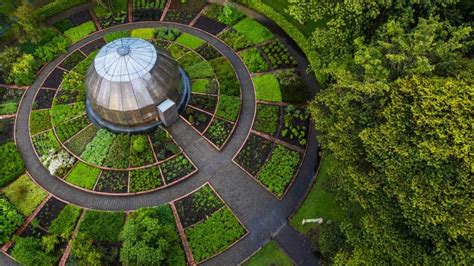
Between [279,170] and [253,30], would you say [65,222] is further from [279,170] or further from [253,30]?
[253,30]

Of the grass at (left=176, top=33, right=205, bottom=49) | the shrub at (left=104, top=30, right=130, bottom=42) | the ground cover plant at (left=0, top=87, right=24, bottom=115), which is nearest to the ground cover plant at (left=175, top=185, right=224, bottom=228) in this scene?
the grass at (left=176, top=33, right=205, bottom=49)

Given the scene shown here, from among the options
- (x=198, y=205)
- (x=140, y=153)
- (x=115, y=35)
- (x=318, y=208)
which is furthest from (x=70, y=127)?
(x=318, y=208)

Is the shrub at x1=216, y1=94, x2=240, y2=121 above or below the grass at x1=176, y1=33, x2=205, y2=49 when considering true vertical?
below

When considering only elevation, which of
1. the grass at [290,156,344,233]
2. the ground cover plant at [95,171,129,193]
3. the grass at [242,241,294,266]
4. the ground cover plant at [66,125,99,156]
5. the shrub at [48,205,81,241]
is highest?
the ground cover plant at [66,125,99,156]

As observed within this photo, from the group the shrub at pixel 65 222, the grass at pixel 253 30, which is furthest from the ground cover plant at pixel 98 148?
the grass at pixel 253 30

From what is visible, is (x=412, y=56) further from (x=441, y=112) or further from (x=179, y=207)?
(x=179, y=207)

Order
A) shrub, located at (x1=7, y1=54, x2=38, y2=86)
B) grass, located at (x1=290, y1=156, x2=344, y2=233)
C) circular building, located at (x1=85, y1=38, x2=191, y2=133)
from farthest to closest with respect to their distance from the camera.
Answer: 1. shrub, located at (x1=7, y1=54, x2=38, y2=86)
2. circular building, located at (x1=85, y1=38, x2=191, y2=133)
3. grass, located at (x1=290, y1=156, x2=344, y2=233)

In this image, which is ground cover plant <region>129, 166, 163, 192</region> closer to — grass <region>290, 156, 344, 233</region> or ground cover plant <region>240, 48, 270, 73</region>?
grass <region>290, 156, 344, 233</region>

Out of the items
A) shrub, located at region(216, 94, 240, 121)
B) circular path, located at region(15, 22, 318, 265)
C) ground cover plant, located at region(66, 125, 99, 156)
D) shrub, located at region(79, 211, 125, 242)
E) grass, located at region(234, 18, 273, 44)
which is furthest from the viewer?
grass, located at region(234, 18, 273, 44)
